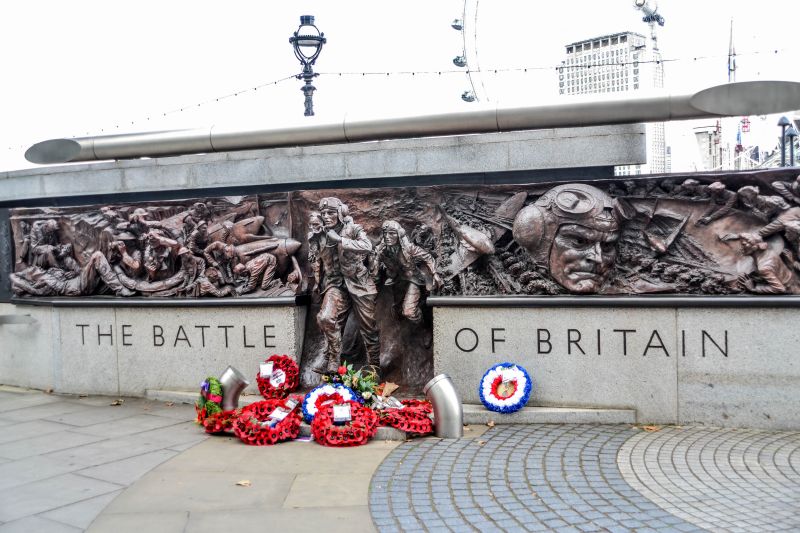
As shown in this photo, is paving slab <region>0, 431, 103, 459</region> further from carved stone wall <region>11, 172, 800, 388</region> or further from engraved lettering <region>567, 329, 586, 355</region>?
engraved lettering <region>567, 329, 586, 355</region>

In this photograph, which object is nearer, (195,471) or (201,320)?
(195,471)

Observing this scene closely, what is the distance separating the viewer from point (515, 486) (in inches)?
288

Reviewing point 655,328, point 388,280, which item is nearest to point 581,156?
point 655,328

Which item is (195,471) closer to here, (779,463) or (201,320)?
(201,320)

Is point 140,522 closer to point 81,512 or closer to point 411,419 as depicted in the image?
point 81,512

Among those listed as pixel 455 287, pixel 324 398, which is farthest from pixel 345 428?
pixel 455 287

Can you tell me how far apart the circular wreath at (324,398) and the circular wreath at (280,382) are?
115 centimetres

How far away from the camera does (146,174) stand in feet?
41.1

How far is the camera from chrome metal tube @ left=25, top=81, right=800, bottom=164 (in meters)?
9.72

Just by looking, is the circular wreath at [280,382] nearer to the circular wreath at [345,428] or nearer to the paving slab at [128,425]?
the paving slab at [128,425]

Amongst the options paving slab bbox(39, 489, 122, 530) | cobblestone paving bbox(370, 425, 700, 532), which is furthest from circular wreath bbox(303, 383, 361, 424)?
paving slab bbox(39, 489, 122, 530)

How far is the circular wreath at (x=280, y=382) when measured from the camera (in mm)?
10719

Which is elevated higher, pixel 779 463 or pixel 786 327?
pixel 786 327

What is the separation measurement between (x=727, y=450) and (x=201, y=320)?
7402 millimetres
